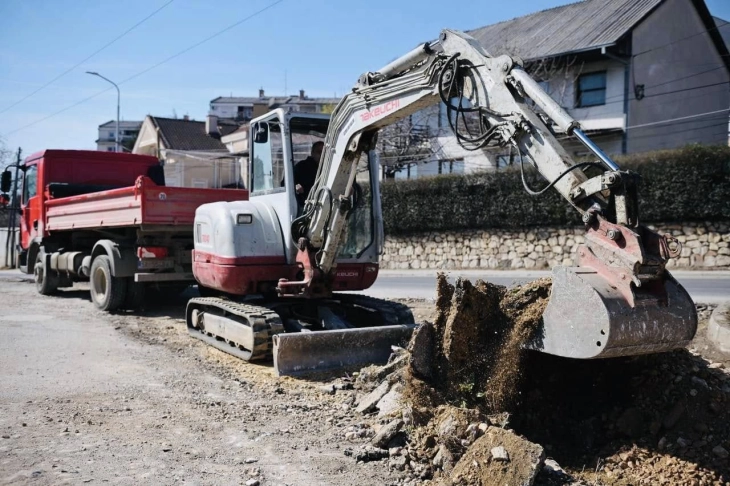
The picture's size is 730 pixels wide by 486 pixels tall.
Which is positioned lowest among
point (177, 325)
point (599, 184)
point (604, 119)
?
point (177, 325)

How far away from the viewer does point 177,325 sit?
35.0 ft

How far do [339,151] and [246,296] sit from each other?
2382 mm

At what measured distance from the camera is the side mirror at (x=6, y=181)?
15520 millimetres

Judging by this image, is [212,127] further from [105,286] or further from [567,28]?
[105,286]

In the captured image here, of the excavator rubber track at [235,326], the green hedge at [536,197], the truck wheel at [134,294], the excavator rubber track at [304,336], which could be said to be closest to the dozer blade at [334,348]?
the excavator rubber track at [304,336]

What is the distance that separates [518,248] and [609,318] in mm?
16988

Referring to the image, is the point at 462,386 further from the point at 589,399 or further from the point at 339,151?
→ the point at 339,151

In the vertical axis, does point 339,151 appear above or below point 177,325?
above

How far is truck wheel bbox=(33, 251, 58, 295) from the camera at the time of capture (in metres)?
14.5

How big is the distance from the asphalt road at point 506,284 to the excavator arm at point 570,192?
206 inches

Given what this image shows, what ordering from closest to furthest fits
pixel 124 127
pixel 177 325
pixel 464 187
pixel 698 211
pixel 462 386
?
pixel 462 386, pixel 177 325, pixel 698 211, pixel 464 187, pixel 124 127

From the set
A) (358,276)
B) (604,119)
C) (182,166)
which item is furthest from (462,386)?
(182,166)

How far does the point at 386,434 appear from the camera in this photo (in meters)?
5.00

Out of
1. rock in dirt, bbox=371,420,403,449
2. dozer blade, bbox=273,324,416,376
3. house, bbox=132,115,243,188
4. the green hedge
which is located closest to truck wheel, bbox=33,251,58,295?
dozer blade, bbox=273,324,416,376
